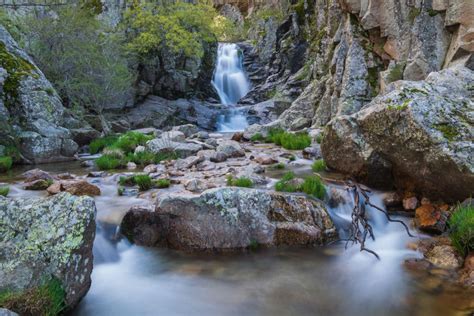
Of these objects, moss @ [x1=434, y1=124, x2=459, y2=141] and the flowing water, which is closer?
the flowing water

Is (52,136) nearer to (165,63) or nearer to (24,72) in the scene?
(24,72)

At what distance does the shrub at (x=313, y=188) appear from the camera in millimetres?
7262

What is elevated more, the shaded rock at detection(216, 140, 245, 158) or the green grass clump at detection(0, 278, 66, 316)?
the green grass clump at detection(0, 278, 66, 316)

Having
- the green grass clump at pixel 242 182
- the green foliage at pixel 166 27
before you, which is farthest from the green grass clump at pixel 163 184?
the green foliage at pixel 166 27

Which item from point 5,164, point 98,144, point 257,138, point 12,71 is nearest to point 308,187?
point 5,164

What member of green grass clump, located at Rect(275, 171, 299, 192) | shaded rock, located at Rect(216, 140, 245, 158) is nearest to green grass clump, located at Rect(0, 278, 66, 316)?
green grass clump, located at Rect(275, 171, 299, 192)

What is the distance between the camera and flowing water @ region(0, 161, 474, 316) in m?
4.50

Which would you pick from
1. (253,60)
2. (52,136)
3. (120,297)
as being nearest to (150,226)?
(120,297)

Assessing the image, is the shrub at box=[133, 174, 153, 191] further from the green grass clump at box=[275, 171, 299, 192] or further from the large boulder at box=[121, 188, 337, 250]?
the green grass clump at box=[275, 171, 299, 192]

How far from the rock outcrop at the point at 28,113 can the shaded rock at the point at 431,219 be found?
41.9 ft

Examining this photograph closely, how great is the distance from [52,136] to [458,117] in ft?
45.2

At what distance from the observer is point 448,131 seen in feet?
22.0

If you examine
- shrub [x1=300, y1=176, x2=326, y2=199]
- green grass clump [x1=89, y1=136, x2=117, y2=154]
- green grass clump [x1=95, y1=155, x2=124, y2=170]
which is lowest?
green grass clump [x1=89, y1=136, x2=117, y2=154]

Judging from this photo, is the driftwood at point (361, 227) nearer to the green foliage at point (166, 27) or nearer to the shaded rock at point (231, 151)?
the shaded rock at point (231, 151)
